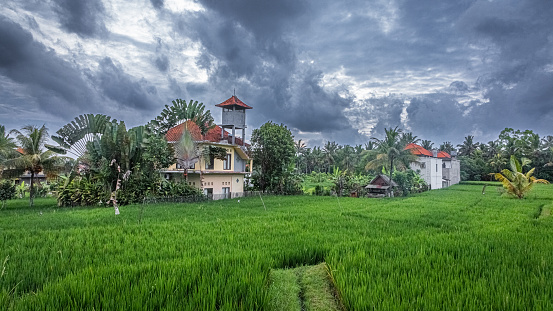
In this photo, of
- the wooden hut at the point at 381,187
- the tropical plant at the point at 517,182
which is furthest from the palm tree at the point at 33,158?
the tropical plant at the point at 517,182

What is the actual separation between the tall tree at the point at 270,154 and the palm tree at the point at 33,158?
49.4 ft

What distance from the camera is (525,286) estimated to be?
418 centimetres

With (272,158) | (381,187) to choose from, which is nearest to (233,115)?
(272,158)

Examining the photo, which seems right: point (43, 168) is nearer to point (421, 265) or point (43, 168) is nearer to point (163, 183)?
point (163, 183)

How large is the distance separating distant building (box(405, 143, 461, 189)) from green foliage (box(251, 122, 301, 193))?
13.0m

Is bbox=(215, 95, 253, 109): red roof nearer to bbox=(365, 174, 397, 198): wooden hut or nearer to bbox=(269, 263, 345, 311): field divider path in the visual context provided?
bbox=(365, 174, 397, 198): wooden hut

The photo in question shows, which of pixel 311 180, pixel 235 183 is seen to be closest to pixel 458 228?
pixel 235 183

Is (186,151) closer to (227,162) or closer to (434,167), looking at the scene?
(227,162)

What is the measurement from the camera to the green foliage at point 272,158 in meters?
27.9

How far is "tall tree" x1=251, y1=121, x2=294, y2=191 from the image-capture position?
2786cm

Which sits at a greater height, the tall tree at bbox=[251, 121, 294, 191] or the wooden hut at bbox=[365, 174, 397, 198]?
the tall tree at bbox=[251, 121, 294, 191]

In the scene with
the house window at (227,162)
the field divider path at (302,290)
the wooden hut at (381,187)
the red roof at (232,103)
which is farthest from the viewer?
the wooden hut at (381,187)

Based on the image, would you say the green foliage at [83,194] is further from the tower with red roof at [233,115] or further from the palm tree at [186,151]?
the tower with red roof at [233,115]

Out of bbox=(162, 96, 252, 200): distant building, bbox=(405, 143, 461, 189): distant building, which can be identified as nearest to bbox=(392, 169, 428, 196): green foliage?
bbox=(405, 143, 461, 189): distant building
